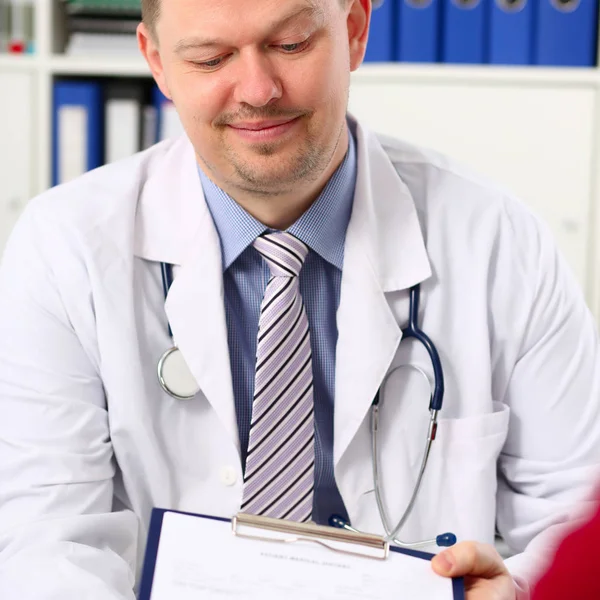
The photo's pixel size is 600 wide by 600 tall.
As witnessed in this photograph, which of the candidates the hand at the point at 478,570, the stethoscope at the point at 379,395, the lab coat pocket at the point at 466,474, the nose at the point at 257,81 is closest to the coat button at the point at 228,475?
the stethoscope at the point at 379,395

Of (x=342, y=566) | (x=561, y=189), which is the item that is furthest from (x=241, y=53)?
(x=561, y=189)

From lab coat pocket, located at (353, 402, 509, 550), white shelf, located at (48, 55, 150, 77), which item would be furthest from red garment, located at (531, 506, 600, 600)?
white shelf, located at (48, 55, 150, 77)

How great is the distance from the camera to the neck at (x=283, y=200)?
1319 mm

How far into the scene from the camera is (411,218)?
140cm

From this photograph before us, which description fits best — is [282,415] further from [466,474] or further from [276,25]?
[276,25]

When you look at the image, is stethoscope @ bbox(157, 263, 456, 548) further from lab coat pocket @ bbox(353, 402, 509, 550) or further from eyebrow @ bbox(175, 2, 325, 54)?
eyebrow @ bbox(175, 2, 325, 54)

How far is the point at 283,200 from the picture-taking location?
1334mm

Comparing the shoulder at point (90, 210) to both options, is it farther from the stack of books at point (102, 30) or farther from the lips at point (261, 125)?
the stack of books at point (102, 30)

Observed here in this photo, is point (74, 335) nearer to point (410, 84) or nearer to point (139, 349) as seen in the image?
point (139, 349)

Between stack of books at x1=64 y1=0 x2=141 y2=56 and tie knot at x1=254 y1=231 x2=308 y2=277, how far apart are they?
3.39 ft

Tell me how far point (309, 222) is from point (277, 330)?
0.17 metres

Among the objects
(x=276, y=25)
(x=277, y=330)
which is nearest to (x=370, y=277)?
(x=277, y=330)

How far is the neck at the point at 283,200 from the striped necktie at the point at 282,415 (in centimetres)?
9

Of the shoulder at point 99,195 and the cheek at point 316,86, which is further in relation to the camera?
the shoulder at point 99,195
